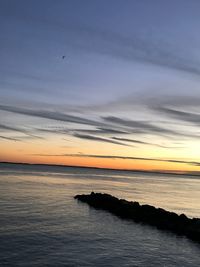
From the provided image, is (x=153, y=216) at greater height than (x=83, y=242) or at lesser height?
greater

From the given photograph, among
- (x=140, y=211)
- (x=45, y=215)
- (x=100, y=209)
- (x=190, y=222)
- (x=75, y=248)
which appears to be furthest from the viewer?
(x=100, y=209)

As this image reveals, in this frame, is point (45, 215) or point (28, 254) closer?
point (28, 254)

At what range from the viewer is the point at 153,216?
126 feet

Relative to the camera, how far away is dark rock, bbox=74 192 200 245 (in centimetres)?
3278

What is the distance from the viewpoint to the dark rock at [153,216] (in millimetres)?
32781

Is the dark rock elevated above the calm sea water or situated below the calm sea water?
above

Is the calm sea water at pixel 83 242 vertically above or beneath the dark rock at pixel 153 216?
beneath

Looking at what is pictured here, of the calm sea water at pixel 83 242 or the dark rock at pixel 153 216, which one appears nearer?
the calm sea water at pixel 83 242

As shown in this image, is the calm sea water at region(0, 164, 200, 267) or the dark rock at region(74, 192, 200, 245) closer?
the calm sea water at region(0, 164, 200, 267)

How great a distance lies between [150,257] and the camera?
2467 centimetres

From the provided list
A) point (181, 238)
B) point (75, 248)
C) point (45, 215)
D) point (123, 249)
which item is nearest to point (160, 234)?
point (181, 238)

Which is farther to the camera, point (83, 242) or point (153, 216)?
point (153, 216)

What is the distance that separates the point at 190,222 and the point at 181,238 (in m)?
3.91

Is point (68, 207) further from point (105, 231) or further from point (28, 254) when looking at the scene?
point (28, 254)
